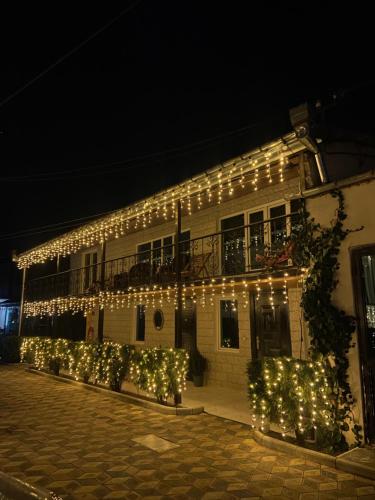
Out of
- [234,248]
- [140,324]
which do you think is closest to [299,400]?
[234,248]

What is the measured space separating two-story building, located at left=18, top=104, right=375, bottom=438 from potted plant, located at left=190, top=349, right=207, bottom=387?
8.7 inches

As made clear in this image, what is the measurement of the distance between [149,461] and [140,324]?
29.8 feet

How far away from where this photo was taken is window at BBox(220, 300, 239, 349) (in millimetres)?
10320

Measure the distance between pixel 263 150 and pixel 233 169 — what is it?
93 cm

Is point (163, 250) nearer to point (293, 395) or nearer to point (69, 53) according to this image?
point (69, 53)

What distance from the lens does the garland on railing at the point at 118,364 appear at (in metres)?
7.96

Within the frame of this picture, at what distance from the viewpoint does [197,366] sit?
34.9 ft

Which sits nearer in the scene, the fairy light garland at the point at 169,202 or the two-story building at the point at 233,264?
the two-story building at the point at 233,264

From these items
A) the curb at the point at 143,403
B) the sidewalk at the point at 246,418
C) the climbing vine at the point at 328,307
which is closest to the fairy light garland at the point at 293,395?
the climbing vine at the point at 328,307

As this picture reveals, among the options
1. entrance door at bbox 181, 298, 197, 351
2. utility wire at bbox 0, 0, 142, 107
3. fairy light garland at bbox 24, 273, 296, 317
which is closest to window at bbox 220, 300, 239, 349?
fairy light garland at bbox 24, 273, 296, 317

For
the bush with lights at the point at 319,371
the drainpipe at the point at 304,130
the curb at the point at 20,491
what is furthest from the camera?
the drainpipe at the point at 304,130

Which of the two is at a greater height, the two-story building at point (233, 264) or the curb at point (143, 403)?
the two-story building at point (233, 264)

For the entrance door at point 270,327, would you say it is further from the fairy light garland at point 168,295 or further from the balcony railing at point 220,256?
the balcony railing at point 220,256

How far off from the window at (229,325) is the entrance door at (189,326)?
1.10 m
